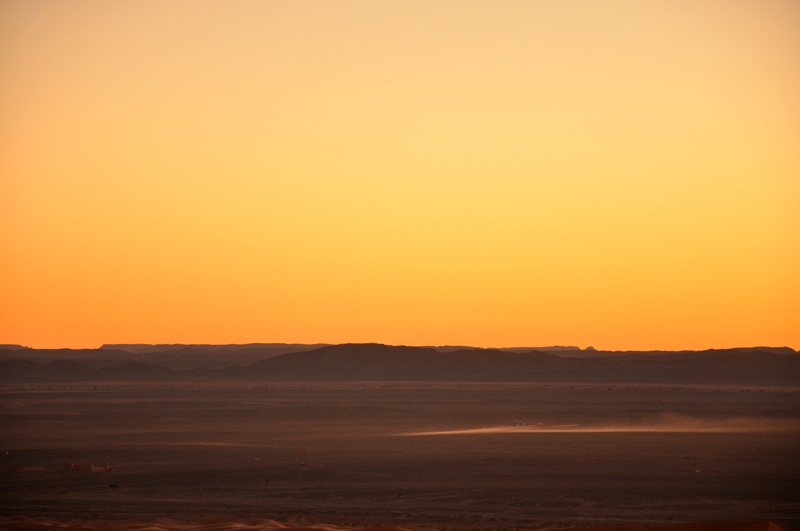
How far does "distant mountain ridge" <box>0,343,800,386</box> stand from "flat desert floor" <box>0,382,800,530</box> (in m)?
51.8

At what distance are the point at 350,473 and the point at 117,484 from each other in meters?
6.75

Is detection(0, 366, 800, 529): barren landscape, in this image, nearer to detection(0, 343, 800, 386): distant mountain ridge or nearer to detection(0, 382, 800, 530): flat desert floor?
detection(0, 382, 800, 530): flat desert floor

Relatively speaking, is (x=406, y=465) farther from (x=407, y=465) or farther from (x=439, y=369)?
(x=439, y=369)

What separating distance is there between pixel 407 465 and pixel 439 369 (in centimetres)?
9125

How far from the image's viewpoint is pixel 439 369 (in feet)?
386

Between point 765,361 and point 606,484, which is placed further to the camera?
point 765,361

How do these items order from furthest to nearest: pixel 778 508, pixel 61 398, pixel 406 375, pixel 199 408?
pixel 406 375 → pixel 61 398 → pixel 199 408 → pixel 778 508

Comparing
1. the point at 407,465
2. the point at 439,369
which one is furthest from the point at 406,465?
the point at 439,369

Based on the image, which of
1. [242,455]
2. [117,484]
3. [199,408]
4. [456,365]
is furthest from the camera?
[456,365]

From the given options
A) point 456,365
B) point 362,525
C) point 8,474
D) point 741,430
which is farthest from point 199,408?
point 456,365

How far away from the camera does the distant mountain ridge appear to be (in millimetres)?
101812

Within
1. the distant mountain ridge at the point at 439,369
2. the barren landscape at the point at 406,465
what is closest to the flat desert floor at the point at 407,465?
the barren landscape at the point at 406,465

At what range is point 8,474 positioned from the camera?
83.1ft

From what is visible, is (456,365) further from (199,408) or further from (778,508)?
(778,508)
